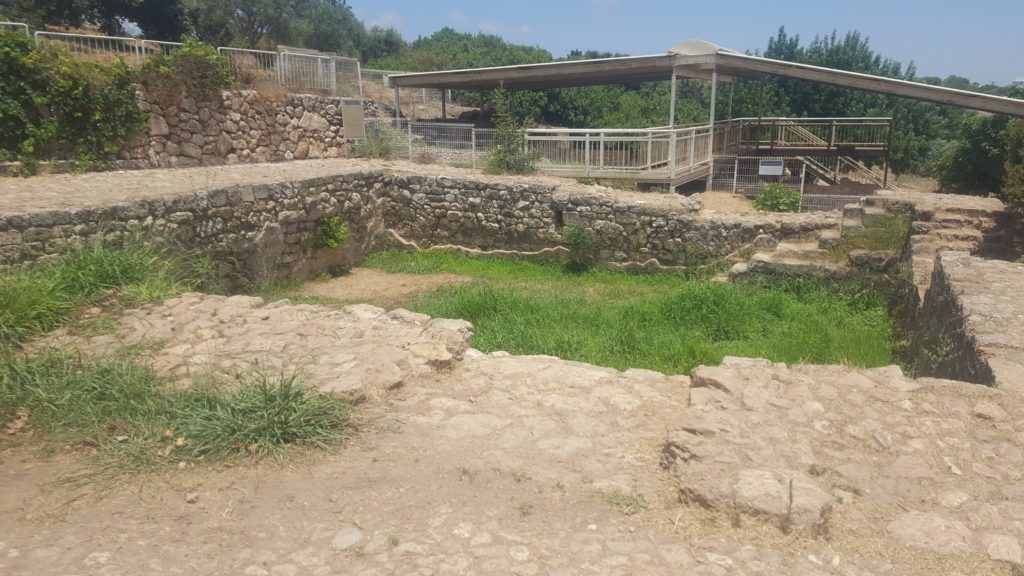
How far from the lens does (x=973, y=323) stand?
4.82m

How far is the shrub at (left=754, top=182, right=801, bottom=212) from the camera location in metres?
13.1

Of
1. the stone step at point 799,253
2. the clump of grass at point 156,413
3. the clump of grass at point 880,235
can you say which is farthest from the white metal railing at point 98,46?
the clump of grass at point 880,235

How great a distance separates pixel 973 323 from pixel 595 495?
3427mm

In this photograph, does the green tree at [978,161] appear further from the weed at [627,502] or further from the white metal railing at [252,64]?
the white metal railing at [252,64]

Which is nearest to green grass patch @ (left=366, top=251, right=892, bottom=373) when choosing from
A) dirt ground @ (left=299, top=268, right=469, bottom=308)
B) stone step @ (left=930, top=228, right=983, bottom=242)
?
dirt ground @ (left=299, top=268, right=469, bottom=308)

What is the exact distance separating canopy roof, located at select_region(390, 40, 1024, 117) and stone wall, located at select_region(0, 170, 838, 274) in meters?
5.16

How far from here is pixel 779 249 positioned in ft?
31.3

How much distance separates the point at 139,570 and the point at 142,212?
6135 millimetres

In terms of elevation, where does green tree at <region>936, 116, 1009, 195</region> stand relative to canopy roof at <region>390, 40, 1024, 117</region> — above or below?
below

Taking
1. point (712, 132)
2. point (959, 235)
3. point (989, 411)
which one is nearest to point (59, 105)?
point (989, 411)

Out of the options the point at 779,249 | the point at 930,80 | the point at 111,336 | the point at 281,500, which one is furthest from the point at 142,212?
the point at 930,80

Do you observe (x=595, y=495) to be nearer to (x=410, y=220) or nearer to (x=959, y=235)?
(x=959, y=235)

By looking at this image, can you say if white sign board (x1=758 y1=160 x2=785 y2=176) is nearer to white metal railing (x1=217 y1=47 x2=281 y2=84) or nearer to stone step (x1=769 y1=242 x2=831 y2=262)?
stone step (x1=769 y1=242 x2=831 y2=262)

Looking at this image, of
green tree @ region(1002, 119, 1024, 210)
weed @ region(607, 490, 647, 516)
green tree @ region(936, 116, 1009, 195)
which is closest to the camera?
weed @ region(607, 490, 647, 516)
